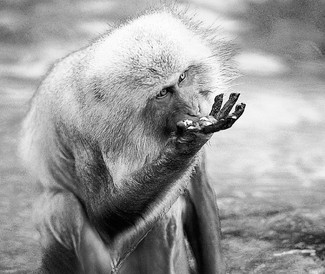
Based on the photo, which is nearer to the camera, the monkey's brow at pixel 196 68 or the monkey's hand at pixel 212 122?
the monkey's hand at pixel 212 122

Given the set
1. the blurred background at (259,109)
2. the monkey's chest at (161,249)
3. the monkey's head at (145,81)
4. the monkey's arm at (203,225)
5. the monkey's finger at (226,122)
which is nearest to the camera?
the monkey's finger at (226,122)

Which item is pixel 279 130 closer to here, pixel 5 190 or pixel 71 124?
pixel 5 190

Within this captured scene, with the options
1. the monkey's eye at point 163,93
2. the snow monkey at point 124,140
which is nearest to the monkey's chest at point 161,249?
the snow monkey at point 124,140

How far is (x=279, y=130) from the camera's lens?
7.70 feet

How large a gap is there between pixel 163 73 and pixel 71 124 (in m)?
0.25

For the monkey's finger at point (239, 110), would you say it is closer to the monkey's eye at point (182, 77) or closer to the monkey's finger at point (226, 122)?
the monkey's finger at point (226, 122)

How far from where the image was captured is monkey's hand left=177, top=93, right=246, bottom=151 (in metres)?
1.04

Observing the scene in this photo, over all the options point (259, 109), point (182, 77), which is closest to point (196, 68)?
point (182, 77)

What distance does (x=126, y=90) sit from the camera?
123cm

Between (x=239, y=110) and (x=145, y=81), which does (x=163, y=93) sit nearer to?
(x=145, y=81)

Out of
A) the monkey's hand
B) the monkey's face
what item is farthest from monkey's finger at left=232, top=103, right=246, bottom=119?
the monkey's face

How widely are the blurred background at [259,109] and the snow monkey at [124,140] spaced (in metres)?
0.65

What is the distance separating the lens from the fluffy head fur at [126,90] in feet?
4.00

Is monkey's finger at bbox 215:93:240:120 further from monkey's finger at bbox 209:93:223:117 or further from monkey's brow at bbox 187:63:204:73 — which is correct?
monkey's brow at bbox 187:63:204:73
